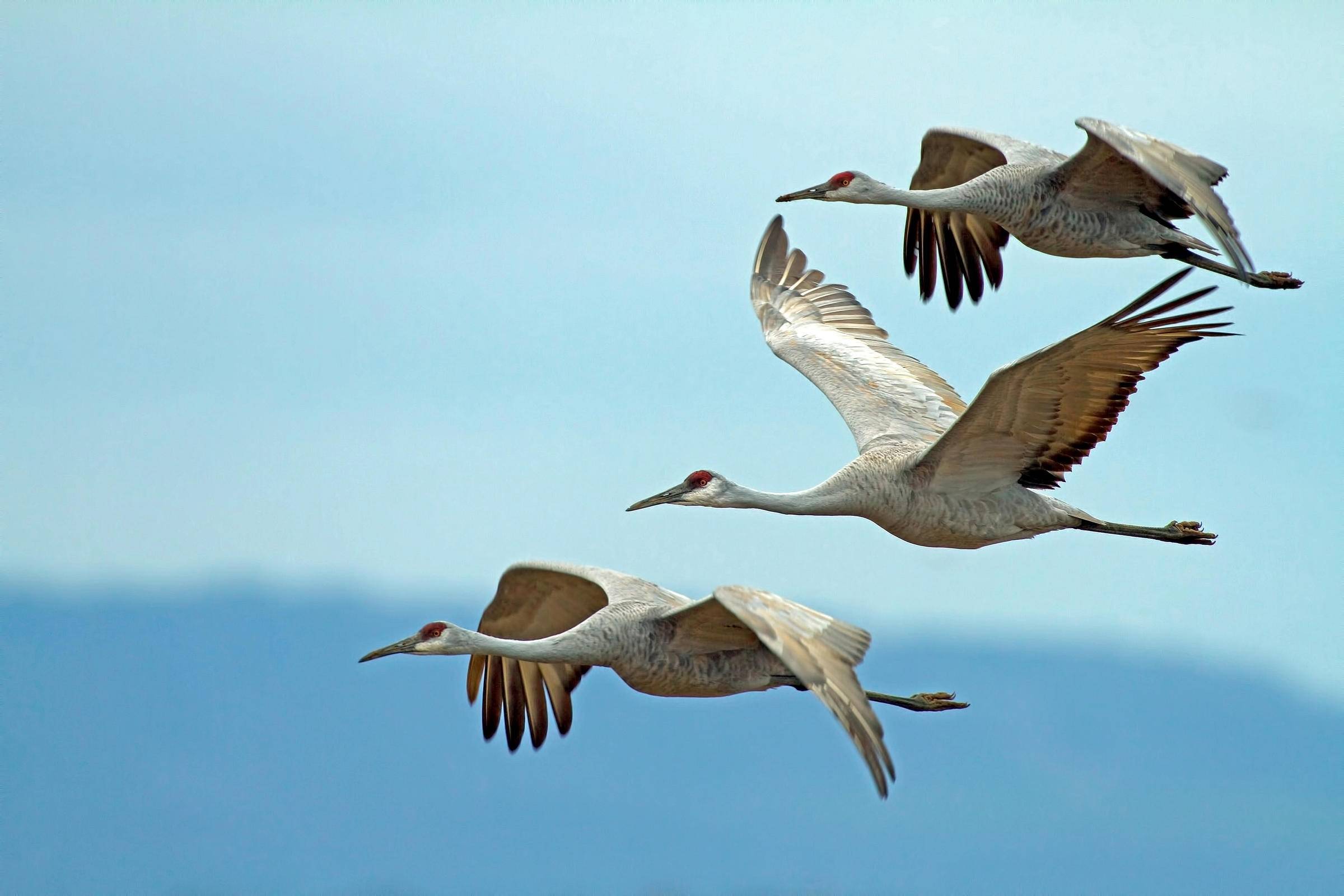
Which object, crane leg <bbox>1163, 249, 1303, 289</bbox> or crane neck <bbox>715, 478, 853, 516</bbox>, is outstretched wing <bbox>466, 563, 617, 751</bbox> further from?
crane leg <bbox>1163, 249, 1303, 289</bbox>

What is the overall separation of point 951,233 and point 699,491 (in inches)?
177

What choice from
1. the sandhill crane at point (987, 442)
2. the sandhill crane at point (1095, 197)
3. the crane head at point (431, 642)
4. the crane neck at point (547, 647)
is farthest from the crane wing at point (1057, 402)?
the crane head at point (431, 642)

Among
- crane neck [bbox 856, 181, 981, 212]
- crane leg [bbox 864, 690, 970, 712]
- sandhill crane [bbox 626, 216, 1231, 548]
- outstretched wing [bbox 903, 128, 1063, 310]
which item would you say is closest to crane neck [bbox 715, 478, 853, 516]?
sandhill crane [bbox 626, 216, 1231, 548]

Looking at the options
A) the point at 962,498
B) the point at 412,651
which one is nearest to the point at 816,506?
the point at 962,498

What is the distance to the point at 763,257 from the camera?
A: 17.5m

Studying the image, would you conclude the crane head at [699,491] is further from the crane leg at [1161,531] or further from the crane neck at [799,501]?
the crane leg at [1161,531]

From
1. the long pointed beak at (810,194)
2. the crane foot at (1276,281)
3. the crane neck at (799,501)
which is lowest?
the crane neck at (799,501)

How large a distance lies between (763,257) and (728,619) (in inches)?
241

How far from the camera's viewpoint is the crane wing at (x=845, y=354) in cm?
1453

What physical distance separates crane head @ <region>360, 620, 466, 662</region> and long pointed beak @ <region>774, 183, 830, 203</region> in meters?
4.33

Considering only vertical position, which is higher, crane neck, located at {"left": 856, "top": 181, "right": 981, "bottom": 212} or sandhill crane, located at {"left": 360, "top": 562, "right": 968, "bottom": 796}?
crane neck, located at {"left": 856, "top": 181, "right": 981, "bottom": 212}

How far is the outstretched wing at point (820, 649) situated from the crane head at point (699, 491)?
1.57 m

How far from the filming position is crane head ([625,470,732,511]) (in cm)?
1327

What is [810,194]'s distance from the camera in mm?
14953
